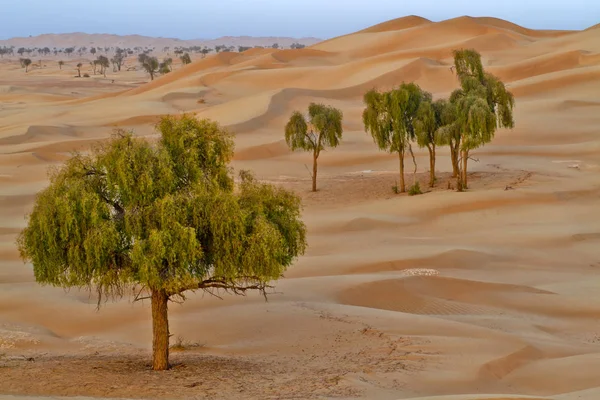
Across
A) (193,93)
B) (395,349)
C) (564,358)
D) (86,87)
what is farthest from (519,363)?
(86,87)

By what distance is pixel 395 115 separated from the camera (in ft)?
109

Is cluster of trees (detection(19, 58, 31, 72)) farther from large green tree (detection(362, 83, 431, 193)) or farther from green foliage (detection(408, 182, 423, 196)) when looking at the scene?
green foliage (detection(408, 182, 423, 196))

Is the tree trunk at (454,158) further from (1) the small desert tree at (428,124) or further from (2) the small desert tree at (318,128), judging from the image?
(2) the small desert tree at (318,128)

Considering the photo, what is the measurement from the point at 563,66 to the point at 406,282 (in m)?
53.1

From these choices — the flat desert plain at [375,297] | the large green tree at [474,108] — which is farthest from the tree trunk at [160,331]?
the large green tree at [474,108]

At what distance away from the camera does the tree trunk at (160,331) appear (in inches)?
561

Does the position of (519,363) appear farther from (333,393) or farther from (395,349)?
(333,393)

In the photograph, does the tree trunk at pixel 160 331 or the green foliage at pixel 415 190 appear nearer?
the tree trunk at pixel 160 331

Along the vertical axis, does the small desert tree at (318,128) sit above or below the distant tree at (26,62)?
below

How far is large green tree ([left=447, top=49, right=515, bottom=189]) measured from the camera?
1237 inches

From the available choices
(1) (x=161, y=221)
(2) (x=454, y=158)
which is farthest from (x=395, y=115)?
(1) (x=161, y=221)

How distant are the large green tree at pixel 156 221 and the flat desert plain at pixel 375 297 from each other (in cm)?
170

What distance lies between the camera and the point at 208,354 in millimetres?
16125

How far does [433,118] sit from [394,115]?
4.84 ft
